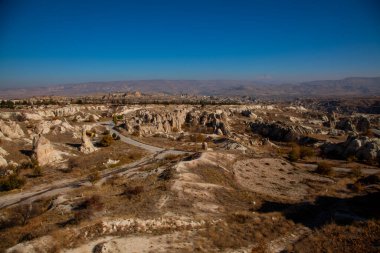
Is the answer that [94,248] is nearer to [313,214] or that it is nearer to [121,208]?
[121,208]

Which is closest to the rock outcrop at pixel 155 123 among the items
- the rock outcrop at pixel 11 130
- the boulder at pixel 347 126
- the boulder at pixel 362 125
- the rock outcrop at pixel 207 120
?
the rock outcrop at pixel 207 120

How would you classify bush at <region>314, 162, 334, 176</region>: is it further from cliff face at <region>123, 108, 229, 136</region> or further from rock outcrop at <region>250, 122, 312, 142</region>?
cliff face at <region>123, 108, 229, 136</region>

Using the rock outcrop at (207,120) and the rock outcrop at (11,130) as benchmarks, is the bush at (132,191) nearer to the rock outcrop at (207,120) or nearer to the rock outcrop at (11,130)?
the rock outcrop at (11,130)

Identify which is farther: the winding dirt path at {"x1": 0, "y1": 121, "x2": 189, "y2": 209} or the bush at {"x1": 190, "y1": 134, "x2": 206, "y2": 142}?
the bush at {"x1": 190, "y1": 134, "x2": 206, "y2": 142}

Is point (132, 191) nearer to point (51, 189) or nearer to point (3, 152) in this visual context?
point (51, 189)

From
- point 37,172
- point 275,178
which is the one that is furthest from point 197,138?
point 37,172

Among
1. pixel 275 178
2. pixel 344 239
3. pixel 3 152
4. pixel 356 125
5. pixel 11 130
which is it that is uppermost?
pixel 11 130

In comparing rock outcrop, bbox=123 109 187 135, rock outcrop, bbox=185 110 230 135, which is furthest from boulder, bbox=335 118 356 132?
rock outcrop, bbox=123 109 187 135
